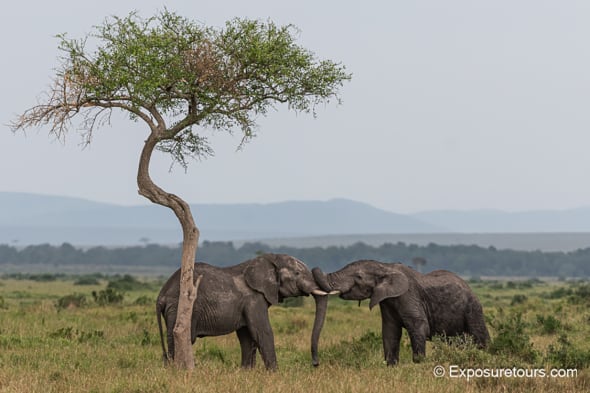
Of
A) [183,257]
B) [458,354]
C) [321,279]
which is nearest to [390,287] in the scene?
[321,279]

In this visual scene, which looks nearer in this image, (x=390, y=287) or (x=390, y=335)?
(x=390, y=287)

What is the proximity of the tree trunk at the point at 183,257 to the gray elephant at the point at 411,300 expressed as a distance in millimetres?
2206

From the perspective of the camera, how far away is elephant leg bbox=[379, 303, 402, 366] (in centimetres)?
1719

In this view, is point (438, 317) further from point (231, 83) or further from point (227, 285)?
point (231, 83)

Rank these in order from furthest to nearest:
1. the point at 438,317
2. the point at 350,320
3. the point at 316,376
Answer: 1. the point at 350,320
2. the point at 438,317
3. the point at 316,376

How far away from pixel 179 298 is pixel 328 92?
4.70 metres

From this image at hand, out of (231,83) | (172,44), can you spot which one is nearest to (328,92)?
(231,83)

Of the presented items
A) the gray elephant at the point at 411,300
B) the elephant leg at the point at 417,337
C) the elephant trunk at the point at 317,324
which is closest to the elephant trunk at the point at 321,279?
the gray elephant at the point at 411,300

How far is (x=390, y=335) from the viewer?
56.6 feet

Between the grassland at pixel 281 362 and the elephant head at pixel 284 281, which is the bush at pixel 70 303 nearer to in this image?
the grassland at pixel 281 362

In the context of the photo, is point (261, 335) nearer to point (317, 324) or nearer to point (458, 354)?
point (317, 324)

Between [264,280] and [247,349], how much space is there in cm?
136

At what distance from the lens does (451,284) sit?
1753cm

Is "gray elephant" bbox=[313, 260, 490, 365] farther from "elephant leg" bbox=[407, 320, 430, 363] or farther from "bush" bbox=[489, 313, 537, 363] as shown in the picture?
"bush" bbox=[489, 313, 537, 363]
